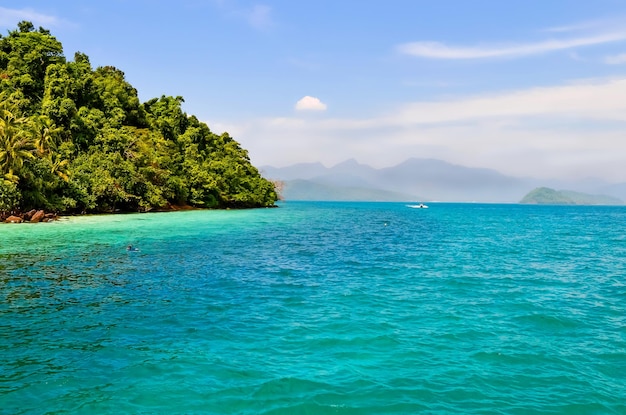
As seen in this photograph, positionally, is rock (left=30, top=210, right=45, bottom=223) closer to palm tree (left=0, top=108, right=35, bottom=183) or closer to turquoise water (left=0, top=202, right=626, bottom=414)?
palm tree (left=0, top=108, right=35, bottom=183)

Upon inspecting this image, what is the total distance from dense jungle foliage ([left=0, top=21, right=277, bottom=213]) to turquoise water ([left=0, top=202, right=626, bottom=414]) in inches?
1182

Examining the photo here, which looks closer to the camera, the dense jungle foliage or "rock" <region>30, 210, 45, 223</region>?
"rock" <region>30, 210, 45, 223</region>

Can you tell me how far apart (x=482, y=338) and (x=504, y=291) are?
24.9 ft

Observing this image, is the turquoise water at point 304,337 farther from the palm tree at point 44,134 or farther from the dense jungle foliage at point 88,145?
the palm tree at point 44,134

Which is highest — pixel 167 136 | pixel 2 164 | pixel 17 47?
pixel 17 47

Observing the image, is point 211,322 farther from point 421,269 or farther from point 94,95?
point 94,95

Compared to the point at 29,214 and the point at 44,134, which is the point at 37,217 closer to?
the point at 29,214

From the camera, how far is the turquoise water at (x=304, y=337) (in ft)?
27.6

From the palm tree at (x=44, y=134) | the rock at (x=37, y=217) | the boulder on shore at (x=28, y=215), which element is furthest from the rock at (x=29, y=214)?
the palm tree at (x=44, y=134)

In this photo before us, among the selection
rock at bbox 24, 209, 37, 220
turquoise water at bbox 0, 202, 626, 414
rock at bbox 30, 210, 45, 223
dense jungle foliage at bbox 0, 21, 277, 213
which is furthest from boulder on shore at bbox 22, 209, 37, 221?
turquoise water at bbox 0, 202, 626, 414

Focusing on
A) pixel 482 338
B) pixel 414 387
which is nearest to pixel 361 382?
pixel 414 387

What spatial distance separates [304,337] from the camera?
12.1 meters

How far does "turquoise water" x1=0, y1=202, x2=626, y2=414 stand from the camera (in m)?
8.41

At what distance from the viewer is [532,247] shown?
37000mm
